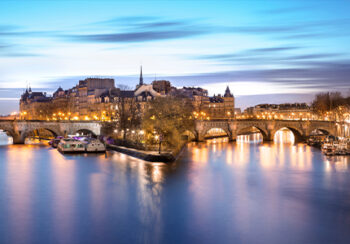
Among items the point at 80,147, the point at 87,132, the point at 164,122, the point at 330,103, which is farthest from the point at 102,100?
the point at 164,122

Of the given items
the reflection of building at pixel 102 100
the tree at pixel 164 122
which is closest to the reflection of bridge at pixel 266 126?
the reflection of building at pixel 102 100

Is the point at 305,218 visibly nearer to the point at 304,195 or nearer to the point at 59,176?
the point at 304,195

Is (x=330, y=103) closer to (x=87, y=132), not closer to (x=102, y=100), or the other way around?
(x=87, y=132)

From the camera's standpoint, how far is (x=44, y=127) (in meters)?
84.6

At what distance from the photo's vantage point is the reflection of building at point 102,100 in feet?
420

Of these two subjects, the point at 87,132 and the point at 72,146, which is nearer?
the point at 72,146

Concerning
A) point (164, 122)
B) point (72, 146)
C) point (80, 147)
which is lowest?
point (80, 147)

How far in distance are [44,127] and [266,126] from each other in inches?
1778

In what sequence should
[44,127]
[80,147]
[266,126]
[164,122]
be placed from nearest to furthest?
[164,122] → [80,147] → [44,127] → [266,126]

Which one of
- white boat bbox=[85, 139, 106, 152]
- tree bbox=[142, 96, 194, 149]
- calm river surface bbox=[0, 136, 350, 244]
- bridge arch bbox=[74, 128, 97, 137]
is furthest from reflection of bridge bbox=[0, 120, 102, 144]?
calm river surface bbox=[0, 136, 350, 244]

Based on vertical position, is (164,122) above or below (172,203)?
above

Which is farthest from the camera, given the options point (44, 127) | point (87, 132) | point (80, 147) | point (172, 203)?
point (87, 132)

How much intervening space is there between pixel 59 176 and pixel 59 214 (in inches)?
583

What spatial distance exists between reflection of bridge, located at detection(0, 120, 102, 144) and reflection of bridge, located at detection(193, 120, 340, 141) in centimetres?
2075
